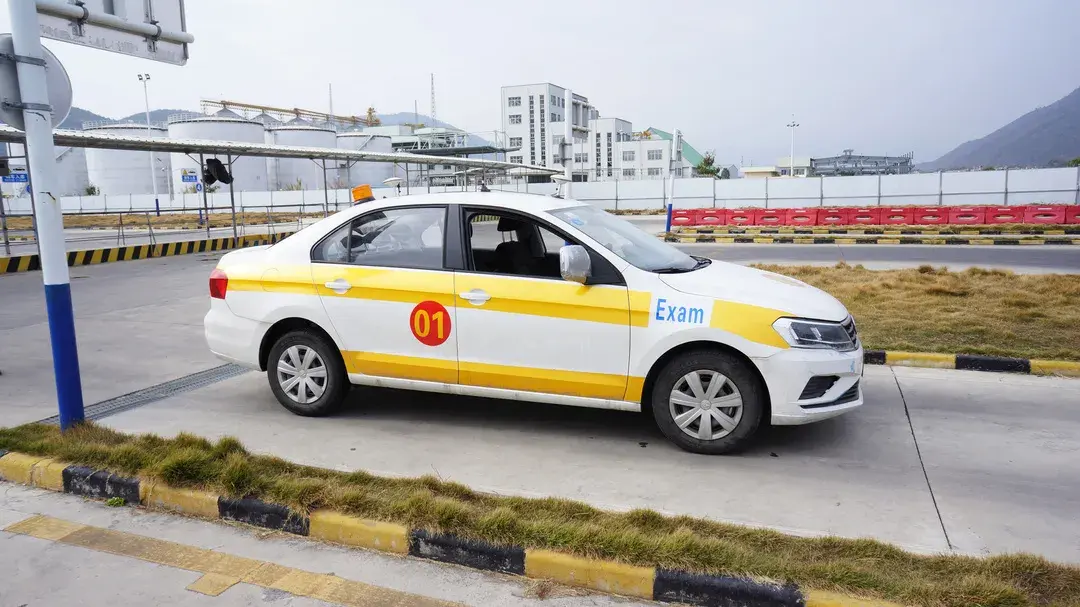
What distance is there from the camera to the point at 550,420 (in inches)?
220

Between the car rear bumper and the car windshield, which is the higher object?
the car windshield

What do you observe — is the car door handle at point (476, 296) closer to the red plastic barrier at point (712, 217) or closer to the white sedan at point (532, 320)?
the white sedan at point (532, 320)

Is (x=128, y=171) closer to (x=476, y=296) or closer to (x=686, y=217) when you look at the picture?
(x=686, y=217)

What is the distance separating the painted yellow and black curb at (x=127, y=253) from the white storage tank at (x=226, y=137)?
34892 mm

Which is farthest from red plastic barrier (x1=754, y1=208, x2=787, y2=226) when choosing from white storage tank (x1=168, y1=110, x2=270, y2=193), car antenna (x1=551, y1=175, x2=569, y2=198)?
white storage tank (x1=168, y1=110, x2=270, y2=193)

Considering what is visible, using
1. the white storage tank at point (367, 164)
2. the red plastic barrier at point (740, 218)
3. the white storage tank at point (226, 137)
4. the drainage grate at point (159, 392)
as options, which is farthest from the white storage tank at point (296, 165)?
the drainage grate at point (159, 392)

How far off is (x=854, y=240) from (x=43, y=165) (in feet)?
66.5

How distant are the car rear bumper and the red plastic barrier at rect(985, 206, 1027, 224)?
2722cm

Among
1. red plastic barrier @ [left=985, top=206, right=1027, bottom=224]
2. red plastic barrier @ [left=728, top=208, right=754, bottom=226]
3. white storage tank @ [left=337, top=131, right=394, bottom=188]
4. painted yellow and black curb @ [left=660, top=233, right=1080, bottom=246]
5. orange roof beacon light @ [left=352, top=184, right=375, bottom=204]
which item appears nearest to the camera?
orange roof beacon light @ [left=352, top=184, right=375, bottom=204]

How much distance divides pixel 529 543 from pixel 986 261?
50.3ft

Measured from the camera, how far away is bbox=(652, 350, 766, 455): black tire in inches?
182

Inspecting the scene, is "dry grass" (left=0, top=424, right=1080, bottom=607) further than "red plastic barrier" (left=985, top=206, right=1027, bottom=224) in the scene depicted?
No

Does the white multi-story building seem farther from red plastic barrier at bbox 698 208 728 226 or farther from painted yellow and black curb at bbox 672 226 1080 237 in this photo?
painted yellow and black curb at bbox 672 226 1080 237

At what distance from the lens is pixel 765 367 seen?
460 centimetres
